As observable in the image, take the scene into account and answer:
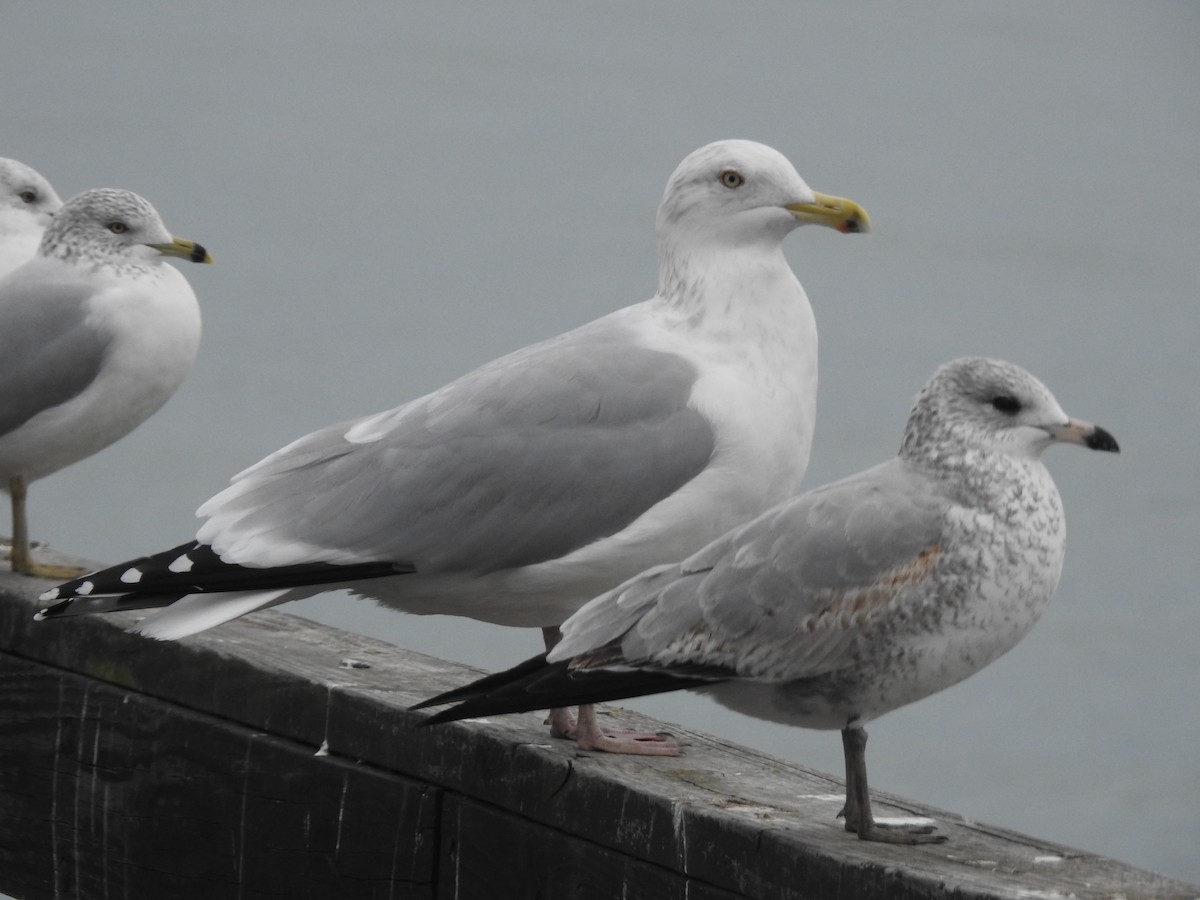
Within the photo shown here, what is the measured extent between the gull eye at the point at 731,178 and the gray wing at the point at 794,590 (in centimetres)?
90

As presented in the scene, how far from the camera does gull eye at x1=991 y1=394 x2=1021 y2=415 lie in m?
2.49

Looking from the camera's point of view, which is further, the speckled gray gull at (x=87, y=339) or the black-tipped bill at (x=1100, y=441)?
the speckled gray gull at (x=87, y=339)

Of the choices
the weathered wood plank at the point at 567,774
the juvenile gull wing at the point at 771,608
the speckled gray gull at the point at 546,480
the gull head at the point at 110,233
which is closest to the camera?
the weathered wood plank at the point at 567,774

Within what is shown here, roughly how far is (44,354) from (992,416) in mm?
2539

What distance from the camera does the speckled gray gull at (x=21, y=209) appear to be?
536 centimetres

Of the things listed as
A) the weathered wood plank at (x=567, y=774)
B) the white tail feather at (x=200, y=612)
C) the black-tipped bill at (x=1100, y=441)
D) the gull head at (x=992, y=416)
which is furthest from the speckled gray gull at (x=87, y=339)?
the black-tipped bill at (x=1100, y=441)

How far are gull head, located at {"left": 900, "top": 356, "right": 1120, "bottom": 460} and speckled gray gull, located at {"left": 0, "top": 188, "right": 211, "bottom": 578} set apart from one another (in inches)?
93.4

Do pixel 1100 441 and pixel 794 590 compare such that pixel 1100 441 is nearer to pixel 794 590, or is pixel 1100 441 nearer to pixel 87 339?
pixel 794 590

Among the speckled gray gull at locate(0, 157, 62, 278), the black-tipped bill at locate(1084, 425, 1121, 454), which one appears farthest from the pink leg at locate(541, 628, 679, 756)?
the speckled gray gull at locate(0, 157, 62, 278)

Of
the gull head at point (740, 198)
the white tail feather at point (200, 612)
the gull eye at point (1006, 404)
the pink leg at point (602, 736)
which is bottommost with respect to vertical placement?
the pink leg at point (602, 736)

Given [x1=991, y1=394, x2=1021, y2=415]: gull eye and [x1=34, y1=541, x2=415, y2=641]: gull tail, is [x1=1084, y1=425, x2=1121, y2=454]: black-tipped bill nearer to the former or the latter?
[x1=991, y1=394, x2=1021, y2=415]: gull eye

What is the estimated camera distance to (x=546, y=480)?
3074 millimetres

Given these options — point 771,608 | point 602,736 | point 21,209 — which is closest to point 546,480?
point 602,736

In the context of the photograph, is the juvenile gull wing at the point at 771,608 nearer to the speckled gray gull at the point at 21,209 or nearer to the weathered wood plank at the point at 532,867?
the weathered wood plank at the point at 532,867
